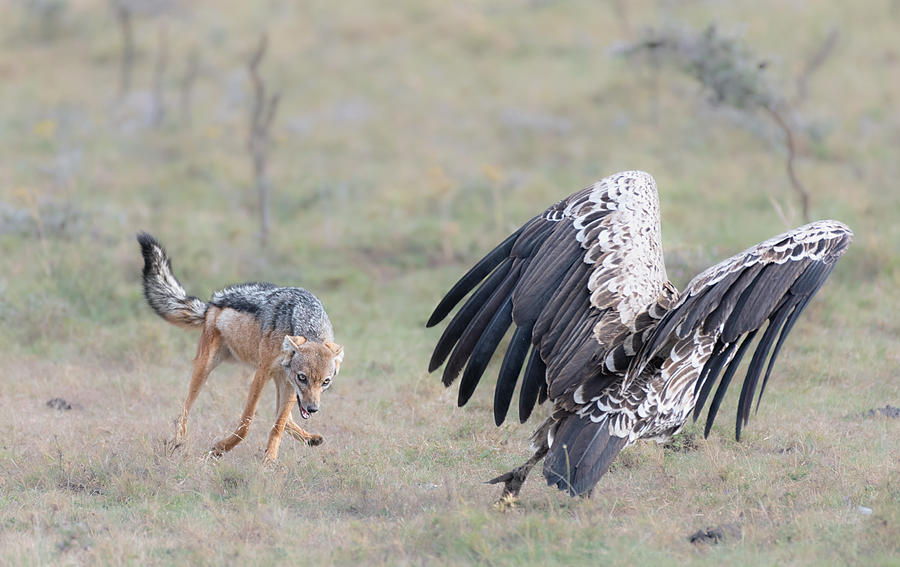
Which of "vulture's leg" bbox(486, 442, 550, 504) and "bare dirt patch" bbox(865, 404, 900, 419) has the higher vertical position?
"bare dirt patch" bbox(865, 404, 900, 419)

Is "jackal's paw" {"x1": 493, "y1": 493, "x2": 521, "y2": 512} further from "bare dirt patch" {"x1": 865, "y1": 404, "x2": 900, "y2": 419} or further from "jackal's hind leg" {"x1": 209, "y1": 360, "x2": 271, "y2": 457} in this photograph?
"bare dirt patch" {"x1": 865, "y1": 404, "x2": 900, "y2": 419}

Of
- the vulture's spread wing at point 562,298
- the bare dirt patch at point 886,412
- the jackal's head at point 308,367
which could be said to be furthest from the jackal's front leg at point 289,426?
the bare dirt patch at point 886,412

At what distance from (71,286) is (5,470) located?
4.27m

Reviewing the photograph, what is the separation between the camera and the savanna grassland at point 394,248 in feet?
17.5

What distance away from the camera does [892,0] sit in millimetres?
22047

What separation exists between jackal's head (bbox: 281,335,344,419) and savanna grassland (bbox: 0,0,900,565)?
49cm

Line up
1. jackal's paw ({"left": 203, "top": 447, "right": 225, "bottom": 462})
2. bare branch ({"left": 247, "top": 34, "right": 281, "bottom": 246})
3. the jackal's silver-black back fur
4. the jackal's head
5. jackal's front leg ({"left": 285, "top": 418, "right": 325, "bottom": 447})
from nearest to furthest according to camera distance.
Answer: the jackal's head < jackal's paw ({"left": 203, "top": 447, "right": 225, "bottom": 462}) < the jackal's silver-black back fur < jackal's front leg ({"left": 285, "top": 418, "right": 325, "bottom": 447}) < bare branch ({"left": 247, "top": 34, "right": 281, "bottom": 246})

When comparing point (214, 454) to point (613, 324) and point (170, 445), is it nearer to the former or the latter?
point (170, 445)

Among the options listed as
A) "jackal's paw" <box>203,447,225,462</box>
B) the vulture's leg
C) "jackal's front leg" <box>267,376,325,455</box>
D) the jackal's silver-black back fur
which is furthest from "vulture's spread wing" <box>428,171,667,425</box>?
"jackal's paw" <box>203,447,225,462</box>

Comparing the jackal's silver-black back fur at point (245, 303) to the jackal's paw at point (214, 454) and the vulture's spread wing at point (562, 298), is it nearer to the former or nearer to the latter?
the jackal's paw at point (214, 454)

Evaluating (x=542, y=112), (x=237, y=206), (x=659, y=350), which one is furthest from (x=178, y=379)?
(x=542, y=112)

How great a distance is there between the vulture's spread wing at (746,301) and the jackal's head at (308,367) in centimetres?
183

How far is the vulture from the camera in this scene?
16.6ft

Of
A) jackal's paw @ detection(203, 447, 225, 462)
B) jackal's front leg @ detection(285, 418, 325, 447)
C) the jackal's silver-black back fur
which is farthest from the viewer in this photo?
jackal's front leg @ detection(285, 418, 325, 447)
